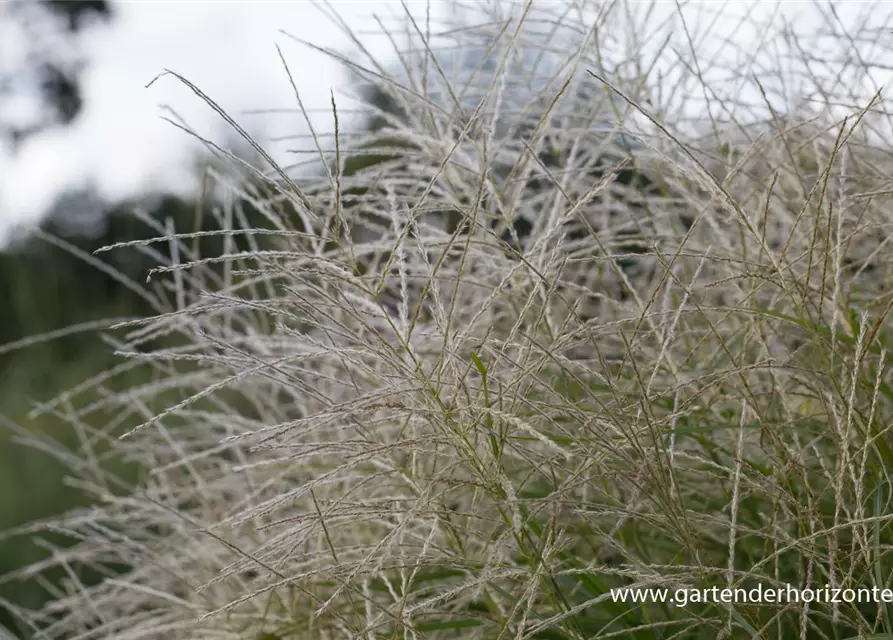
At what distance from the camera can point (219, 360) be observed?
912 mm

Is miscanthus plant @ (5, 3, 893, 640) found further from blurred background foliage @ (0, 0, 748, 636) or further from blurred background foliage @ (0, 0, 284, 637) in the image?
blurred background foliage @ (0, 0, 284, 637)

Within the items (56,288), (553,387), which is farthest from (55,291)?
(553,387)

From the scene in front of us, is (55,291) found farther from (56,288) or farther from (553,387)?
(553,387)

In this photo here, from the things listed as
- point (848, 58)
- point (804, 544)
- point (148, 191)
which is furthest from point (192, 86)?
Result: point (148, 191)

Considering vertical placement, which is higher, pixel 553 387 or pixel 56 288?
pixel 553 387

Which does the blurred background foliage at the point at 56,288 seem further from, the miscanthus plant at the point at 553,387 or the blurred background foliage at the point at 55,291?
the miscanthus plant at the point at 553,387

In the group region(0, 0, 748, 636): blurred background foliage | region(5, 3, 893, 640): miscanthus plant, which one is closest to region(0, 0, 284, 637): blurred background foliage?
region(0, 0, 748, 636): blurred background foliage

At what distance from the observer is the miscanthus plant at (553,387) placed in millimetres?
853

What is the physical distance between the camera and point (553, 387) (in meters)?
1.10

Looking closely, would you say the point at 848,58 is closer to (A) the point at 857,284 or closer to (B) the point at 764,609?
(A) the point at 857,284

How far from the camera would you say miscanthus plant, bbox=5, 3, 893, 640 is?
2.80 ft

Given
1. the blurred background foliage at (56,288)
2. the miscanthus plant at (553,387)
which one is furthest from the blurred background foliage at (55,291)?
the miscanthus plant at (553,387)

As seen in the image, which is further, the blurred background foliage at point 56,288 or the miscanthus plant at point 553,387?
the blurred background foliage at point 56,288

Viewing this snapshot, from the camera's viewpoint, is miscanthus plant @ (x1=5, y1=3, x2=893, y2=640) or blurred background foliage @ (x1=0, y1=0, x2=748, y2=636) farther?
blurred background foliage @ (x1=0, y1=0, x2=748, y2=636)
